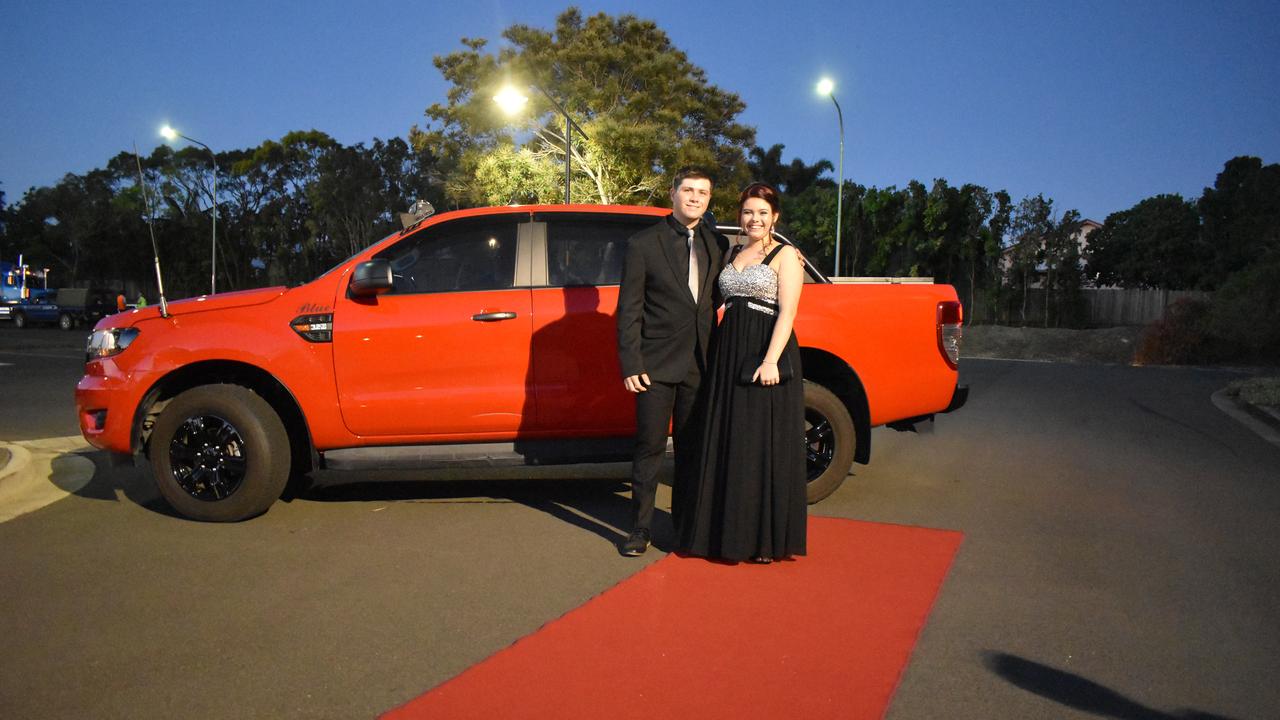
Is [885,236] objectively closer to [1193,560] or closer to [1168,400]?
[1168,400]

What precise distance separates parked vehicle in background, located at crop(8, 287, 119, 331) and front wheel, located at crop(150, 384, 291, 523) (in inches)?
1486

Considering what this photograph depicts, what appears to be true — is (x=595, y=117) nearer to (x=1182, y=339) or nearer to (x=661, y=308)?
(x=1182, y=339)

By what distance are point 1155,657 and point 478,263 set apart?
4124 mm

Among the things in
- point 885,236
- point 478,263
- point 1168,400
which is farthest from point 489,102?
point 478,263

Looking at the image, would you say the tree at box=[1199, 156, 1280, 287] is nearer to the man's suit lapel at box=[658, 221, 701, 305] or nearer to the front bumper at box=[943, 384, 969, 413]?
the front bumper at box=[943, 384, 969, 413]

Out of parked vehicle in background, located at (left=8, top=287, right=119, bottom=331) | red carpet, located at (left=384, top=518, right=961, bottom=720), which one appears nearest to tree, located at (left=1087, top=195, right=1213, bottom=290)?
red carpet, located at (left=384, top=518, right=961, bottom=720)

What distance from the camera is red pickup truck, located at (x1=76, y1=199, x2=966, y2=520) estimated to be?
5.25 m

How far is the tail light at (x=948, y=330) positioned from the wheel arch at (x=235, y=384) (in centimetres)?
401

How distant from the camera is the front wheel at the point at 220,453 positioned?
520 centimetres

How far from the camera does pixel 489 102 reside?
3359 cm

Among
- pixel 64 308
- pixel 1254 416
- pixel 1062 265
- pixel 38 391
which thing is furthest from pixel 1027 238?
pixel 64 308

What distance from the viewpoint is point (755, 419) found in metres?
4.47

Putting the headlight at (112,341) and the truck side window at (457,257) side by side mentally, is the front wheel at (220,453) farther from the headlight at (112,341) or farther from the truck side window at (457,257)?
the truck side window at (457,257)

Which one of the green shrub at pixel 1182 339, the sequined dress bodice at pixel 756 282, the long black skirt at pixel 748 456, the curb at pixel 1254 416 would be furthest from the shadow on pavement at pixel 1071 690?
the green shrub at pixel 1182 339
